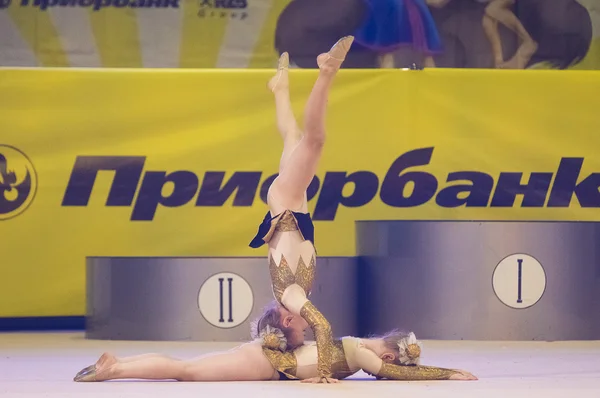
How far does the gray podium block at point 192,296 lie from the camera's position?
564 centimetres

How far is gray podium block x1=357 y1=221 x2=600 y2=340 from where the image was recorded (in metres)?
5.68

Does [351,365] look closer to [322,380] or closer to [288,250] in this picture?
[322,380]

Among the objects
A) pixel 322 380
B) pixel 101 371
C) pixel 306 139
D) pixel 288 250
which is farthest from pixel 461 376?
pixel 101 371

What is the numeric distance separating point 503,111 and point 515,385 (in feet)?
8.96

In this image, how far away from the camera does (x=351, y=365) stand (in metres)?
4.09

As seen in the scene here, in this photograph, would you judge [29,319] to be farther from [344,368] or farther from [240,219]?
[344,368]

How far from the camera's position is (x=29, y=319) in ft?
21.2

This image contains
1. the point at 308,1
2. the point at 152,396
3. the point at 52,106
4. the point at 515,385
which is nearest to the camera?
the point at 152,396

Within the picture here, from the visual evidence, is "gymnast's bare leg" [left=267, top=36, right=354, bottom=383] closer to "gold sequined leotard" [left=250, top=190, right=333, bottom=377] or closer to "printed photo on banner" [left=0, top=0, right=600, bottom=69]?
"gold sequined leotard" [left=250, top=190, right=333, bottom=377]

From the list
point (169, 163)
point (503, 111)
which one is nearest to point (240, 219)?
point (169, 163)

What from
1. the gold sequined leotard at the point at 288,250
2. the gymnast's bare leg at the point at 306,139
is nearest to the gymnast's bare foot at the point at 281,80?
the gymnast's bare leg at the point at 306,139

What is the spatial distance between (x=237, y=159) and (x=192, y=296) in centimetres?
105

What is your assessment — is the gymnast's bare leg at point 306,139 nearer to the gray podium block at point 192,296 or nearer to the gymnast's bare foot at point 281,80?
the gymnast's bare foot at point 281,80

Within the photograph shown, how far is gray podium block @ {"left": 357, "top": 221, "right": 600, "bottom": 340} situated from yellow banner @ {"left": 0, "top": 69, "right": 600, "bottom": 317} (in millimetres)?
631
